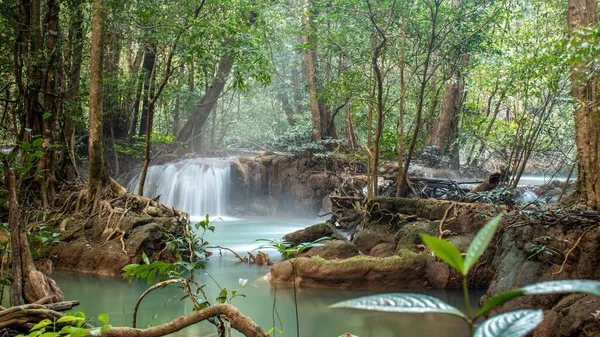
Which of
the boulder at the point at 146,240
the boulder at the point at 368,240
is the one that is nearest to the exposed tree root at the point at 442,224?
the boulder at the point at 368,240

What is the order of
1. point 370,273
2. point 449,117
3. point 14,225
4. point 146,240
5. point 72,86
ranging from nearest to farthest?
point 14,225
point 370,273
point 146,240
point 72,86
point 449,117

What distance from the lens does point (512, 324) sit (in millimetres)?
802

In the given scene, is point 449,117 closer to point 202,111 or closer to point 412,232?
point 202,111

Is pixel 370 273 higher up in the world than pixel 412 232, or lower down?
lower down

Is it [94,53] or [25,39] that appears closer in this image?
[94,53]

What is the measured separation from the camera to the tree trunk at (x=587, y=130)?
636 centimetres

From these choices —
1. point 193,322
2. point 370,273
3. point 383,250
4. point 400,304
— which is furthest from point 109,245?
point 400,304

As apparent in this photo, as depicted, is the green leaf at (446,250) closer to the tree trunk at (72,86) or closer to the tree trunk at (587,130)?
the tree trunk at (587,130)

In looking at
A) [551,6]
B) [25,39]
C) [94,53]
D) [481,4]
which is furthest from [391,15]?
[25,39]

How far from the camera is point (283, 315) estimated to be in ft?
21.4

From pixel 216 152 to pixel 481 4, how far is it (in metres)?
13.6

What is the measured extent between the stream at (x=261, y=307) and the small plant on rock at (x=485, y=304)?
4.79 m

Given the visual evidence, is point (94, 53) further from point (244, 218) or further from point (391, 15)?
point (244, 218)

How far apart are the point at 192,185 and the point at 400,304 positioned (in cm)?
1631
